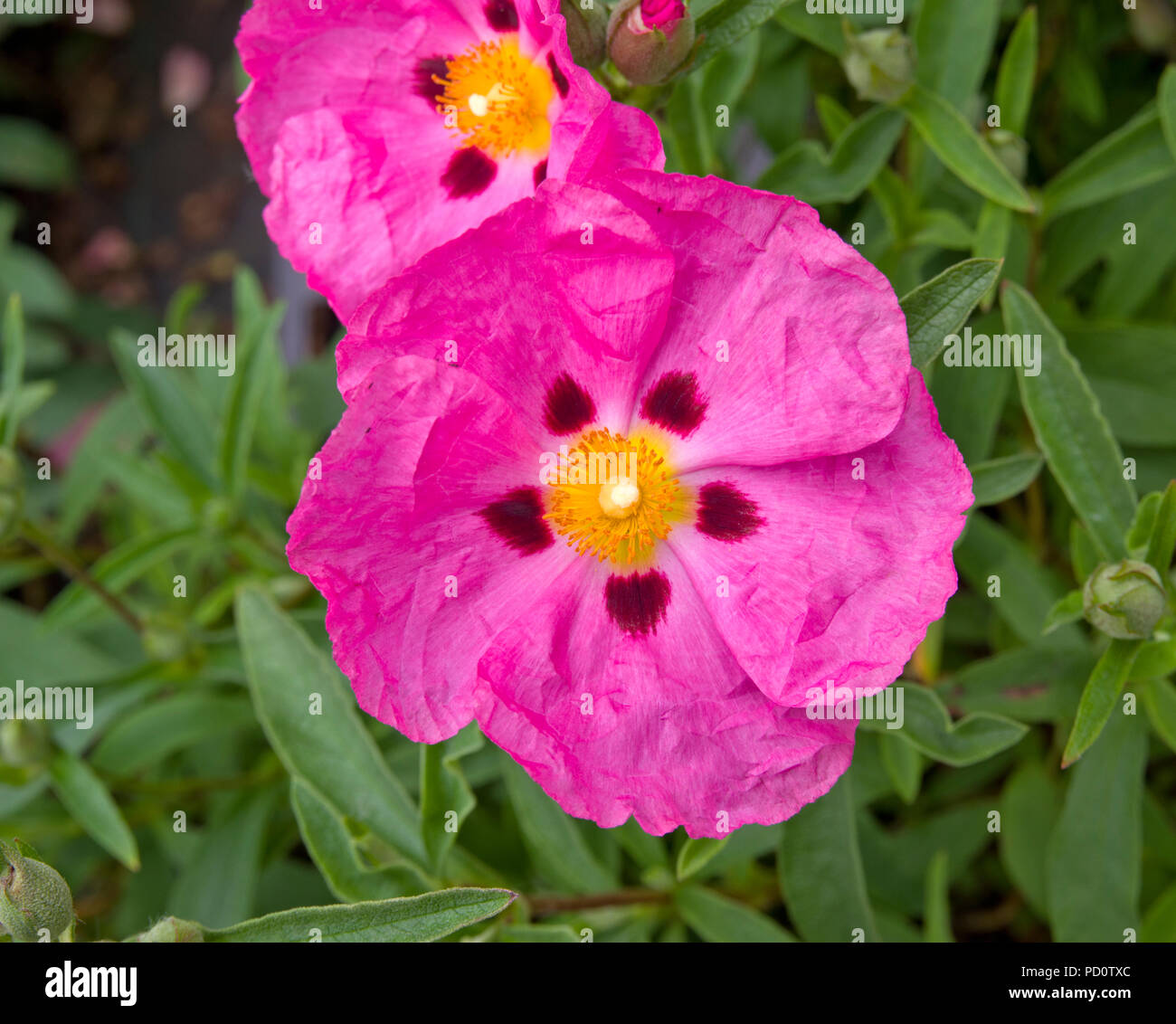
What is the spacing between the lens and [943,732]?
2264 mm

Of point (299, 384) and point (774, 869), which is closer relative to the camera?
point (774, 869)

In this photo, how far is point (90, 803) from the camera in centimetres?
285

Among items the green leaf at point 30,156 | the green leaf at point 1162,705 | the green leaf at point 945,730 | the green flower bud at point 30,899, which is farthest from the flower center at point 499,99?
the green leaf at point 30,156

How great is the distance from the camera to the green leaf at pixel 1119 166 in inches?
106

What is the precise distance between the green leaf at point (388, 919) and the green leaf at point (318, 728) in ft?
1.44

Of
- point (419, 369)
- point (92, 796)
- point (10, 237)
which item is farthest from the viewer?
point (10, 237)

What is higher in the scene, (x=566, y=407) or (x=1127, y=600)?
(x=566, y=407)

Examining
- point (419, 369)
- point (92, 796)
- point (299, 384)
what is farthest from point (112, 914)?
point (419, 369)

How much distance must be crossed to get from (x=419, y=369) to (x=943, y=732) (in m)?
1.31

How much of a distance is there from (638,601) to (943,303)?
78 cm

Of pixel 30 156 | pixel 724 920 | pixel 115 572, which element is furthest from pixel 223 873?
pixel 30 156

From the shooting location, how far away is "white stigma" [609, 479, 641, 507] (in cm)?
204

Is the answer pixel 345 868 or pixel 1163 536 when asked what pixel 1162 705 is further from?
pixel 345 868
